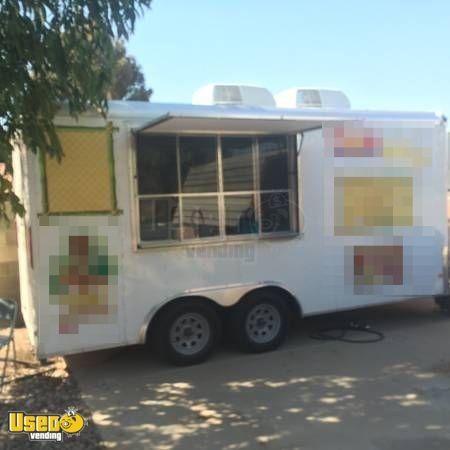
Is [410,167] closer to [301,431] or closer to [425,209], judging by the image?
[425,209]

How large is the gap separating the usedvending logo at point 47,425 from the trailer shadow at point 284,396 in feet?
0.61

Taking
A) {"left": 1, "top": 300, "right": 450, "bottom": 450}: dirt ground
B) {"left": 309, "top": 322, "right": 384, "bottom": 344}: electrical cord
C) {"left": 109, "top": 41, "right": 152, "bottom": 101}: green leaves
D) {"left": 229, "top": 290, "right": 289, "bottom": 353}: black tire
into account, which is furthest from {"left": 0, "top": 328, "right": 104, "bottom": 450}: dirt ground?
{"left": 109, "top": 41, "right": 152, "bottom": 101}: green leaves

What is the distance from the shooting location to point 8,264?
6.99 metres

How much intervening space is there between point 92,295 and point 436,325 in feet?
14.0

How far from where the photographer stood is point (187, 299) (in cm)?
511

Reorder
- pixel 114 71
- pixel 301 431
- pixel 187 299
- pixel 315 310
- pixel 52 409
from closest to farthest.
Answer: pixel 114 71
pixel 301 431
pixel 52 409
pixel 187 299
pixel 315 310

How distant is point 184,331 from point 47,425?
1.64m

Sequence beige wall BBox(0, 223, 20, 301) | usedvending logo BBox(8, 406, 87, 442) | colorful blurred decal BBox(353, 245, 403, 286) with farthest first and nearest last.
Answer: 1. beige wall BBox(0, 223, 20, 301)
2. colorful blurred decal BBox(353, 245, 403, 286)
3. usedvending logo BBox(8, 406, 87, 442)

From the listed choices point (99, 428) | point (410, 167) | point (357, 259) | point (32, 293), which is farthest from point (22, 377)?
point (410, 167)

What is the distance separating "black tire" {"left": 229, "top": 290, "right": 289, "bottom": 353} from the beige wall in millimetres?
3312

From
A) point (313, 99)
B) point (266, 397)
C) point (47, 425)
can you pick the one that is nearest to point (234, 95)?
point (313, 99)

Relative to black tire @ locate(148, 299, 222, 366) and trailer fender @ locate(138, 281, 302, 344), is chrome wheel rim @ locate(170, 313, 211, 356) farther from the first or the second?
trailer fender @ locate(138, 281, 302, 344)

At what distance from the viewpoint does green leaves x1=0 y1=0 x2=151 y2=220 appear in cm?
302

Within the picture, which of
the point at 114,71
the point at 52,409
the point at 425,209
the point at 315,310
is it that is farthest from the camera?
the point at 425,209
